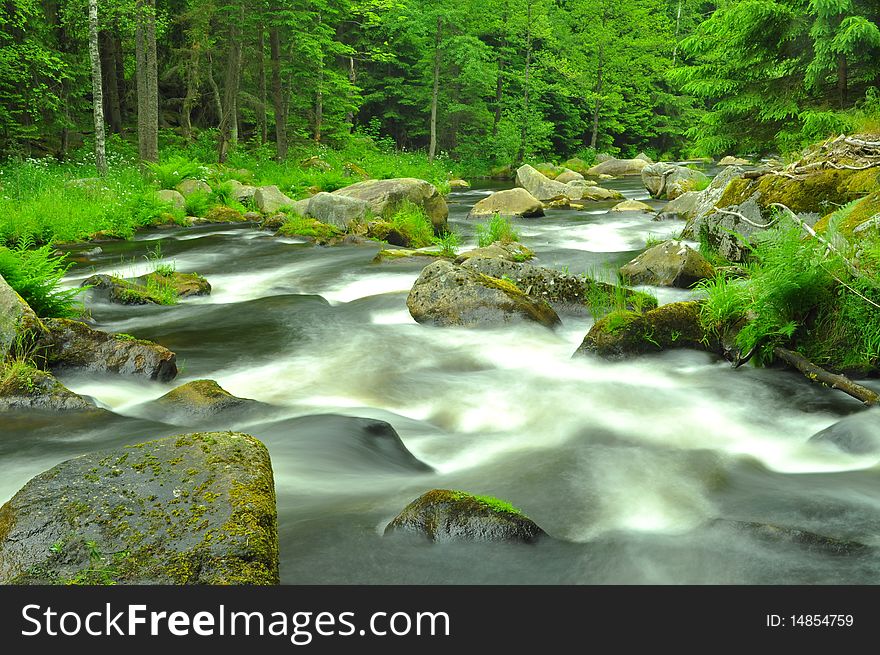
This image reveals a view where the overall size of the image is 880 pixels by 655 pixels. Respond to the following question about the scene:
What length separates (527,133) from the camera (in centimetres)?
3847

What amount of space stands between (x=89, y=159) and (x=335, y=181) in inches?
342

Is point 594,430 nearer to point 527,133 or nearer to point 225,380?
point 225,380

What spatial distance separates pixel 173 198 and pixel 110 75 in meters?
14.1

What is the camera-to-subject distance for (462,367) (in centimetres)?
789

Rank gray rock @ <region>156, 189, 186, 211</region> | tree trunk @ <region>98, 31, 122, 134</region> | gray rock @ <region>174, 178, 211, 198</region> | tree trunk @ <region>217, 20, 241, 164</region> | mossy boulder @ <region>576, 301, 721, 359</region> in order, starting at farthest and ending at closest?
tree trunk @ <region>98, 31, 122, 134</region>, tree trunk @ <region>217, 20, 241, 164</region>, gray rock @ <region>174, 178, 211, 198</region>, gray rock @ <region>156, 189, 186, 211</region>, mossy boulder @ <region>576, 301, 721, 359</region>

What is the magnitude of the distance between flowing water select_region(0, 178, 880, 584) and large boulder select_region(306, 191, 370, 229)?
691cm

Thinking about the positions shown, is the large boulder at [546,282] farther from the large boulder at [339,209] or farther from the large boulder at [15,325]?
the large boulder at [339,209]

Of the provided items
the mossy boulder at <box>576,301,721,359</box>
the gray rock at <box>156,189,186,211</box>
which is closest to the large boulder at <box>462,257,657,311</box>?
the mossy boulder at <box>576,301,721,359</box>

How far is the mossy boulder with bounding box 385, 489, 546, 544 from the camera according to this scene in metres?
3.89

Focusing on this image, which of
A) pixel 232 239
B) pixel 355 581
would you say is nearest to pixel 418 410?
pixel 355 581

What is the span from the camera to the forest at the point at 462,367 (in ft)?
12.0

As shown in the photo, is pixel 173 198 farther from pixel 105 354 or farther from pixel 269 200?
pixel 105 354

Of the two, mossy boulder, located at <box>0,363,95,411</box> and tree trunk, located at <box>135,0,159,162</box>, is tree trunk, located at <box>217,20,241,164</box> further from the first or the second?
mossy boulder, located at <box>0,363,95,411</box>

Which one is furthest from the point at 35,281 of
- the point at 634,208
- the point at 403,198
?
the point at 634,208
